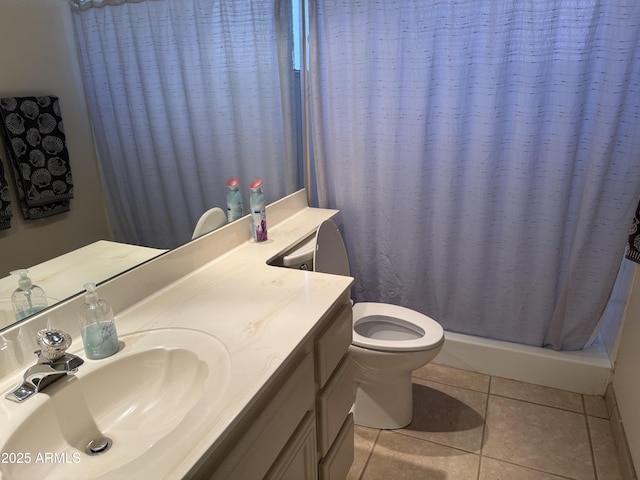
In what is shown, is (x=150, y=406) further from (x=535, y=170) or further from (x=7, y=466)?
(x=535, y=170)

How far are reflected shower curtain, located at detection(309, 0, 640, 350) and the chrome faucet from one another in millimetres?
1501

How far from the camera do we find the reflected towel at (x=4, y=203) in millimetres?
948

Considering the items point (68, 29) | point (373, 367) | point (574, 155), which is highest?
point (68, 29)

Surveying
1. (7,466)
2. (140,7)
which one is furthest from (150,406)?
(140,7)

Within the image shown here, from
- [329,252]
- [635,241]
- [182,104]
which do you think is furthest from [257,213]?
[635,241]

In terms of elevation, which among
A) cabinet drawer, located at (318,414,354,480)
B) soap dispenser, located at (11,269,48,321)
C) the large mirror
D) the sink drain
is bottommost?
cabinet drawer, located at (318,414,354,480)

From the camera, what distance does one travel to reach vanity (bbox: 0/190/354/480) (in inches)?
31.5

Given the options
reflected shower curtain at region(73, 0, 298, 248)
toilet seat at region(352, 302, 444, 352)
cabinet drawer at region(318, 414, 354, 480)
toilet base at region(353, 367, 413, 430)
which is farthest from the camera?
toilet base at region(353, 367, 413, 430)

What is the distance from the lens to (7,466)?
0.74 m

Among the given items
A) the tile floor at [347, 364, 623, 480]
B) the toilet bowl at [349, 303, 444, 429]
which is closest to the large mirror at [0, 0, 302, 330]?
the toilet bowl at [349, 303, 444, 429]

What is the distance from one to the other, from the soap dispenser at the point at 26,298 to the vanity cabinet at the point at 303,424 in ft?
1.84

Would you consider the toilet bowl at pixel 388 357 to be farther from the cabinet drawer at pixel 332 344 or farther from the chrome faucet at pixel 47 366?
the chrome faucet at pixel 47 366

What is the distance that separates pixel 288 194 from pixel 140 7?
1.02m

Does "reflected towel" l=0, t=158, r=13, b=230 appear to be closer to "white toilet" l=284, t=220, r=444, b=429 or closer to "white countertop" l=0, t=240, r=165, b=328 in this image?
"white countertop" l=0, t=240, r=165, b=328
